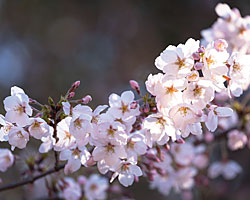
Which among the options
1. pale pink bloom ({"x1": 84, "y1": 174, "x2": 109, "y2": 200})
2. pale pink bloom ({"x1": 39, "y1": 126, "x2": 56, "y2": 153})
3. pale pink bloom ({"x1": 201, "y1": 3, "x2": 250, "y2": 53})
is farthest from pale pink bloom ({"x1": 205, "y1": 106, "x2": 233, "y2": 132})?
pale pink bloom ({"x1": 84, "y1": 174, "x2": 109, "y2": 200})

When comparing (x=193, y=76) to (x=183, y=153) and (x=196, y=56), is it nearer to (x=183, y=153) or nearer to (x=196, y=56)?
(x=196, y=56)

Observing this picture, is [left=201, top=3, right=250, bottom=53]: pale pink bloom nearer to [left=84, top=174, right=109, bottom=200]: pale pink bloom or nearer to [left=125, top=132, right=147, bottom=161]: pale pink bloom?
[left=125, top=132, right=147, bottom=161]: pale pink bloom

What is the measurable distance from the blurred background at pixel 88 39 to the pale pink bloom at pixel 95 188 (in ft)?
9.64

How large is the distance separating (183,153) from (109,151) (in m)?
1.20

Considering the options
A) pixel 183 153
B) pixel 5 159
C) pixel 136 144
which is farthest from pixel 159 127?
pixel 183 153

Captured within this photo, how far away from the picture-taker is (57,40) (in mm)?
Answer: 6875

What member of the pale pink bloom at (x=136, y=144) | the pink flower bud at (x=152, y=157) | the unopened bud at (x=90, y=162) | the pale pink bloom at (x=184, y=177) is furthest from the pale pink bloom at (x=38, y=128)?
the pale pink bloom at (x=184, y=177)

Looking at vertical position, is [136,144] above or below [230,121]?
below

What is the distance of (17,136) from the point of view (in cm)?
148

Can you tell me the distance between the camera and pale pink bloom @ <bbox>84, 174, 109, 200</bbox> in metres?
2.35

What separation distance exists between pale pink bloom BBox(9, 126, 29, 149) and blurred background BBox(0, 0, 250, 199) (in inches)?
151

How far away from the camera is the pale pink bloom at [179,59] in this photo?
1.42 m

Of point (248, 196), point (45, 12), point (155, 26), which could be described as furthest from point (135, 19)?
point (248, 196)

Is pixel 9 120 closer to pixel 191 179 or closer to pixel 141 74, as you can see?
pixel 191 179
